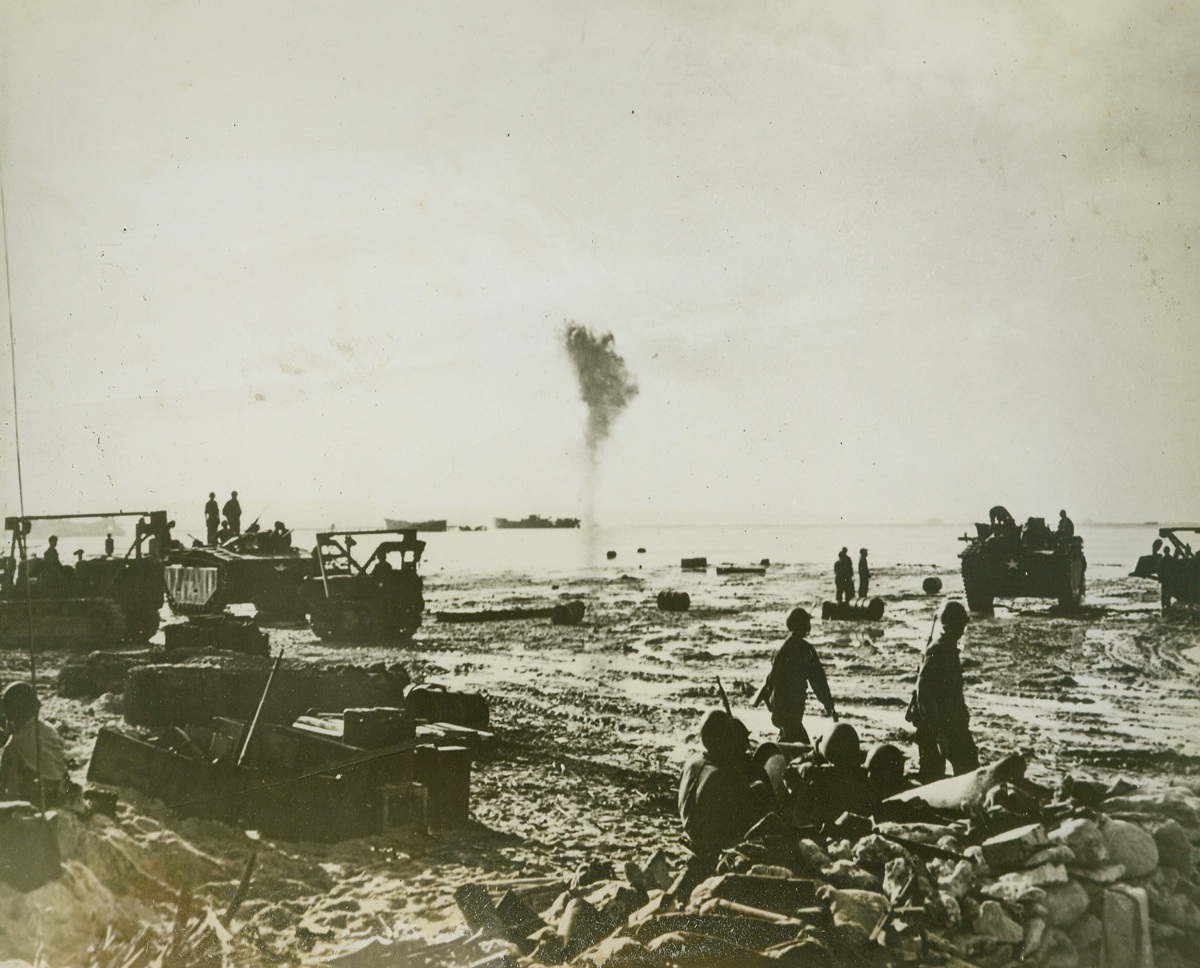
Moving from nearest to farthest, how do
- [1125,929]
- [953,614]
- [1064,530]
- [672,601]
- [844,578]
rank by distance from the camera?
[1125,929]
[953,614]
[1064,530]
[844,578]
[672,601]

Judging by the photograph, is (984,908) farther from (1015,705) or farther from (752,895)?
(1015,705)

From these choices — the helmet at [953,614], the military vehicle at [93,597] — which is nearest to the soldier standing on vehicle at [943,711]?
the helmet at [953,614]

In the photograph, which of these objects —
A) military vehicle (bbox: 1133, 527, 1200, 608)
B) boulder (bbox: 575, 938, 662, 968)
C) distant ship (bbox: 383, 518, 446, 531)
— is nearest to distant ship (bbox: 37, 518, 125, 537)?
distant ship (bbox: 383, 518, 446, 531)

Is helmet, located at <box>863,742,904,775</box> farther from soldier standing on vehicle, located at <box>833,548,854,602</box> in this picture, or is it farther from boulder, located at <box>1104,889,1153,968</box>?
soldier standing on vehicle, located at <box>833,548,854,602</box>

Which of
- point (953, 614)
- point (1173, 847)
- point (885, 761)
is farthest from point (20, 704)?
point (1173, 847)

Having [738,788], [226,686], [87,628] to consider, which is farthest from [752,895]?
[87,628]

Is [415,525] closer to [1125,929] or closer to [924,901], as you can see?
[924,901]

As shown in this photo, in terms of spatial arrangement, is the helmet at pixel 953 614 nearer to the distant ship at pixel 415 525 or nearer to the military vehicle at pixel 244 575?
the distant ship at pixel 415 525
